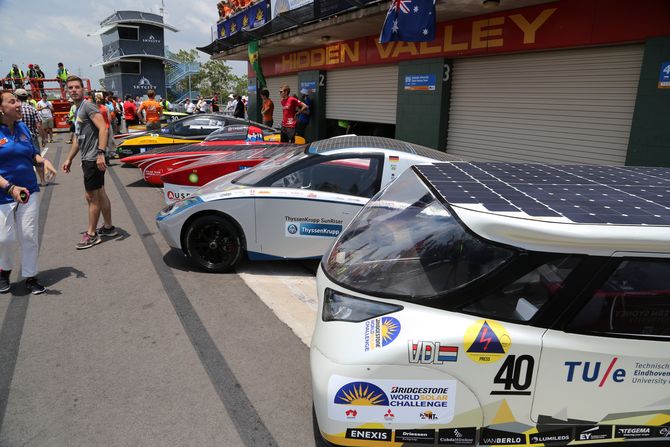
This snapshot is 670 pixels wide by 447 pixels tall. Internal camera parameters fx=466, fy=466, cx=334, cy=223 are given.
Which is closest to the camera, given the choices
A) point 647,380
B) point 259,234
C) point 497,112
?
point 647,380

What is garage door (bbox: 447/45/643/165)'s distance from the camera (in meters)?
7.48

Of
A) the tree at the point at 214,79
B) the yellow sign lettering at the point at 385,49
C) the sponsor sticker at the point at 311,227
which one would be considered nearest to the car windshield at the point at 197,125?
the yellow sign lettering at the point at 385,49

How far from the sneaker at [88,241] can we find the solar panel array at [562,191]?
4.77 m

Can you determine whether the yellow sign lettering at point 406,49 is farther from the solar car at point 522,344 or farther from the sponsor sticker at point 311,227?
the solar car at point 522,344

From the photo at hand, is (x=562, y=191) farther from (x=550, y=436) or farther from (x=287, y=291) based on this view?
(x=287, y=291)

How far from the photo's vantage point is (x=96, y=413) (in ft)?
9.09

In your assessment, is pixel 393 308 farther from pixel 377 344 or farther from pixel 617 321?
pixel 617 321

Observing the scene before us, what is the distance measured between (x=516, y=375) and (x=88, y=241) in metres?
5.64

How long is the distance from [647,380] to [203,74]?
87.2m

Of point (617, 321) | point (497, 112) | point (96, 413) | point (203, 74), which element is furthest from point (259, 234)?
point (203, 74)

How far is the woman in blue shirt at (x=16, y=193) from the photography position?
4.18 meters

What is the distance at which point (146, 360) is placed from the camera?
3344 mm

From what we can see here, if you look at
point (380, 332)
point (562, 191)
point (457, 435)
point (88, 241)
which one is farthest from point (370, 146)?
point (88, 241)

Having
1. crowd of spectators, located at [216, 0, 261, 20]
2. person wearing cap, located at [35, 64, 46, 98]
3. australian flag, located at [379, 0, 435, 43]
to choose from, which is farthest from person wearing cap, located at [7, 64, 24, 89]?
australian flag, located at [379, 0, 435, 43]
